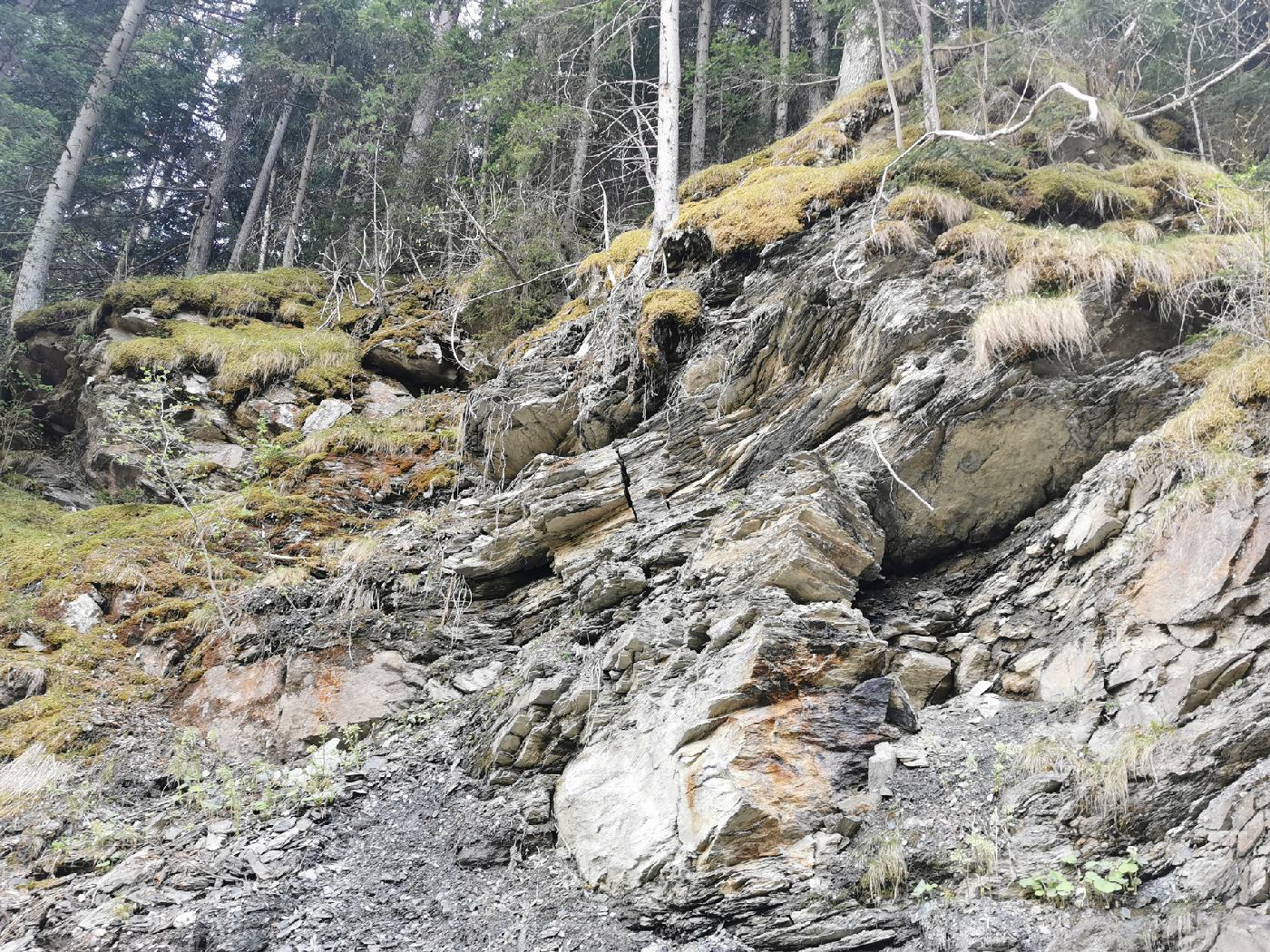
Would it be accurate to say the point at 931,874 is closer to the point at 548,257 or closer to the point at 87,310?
the point at 548,257

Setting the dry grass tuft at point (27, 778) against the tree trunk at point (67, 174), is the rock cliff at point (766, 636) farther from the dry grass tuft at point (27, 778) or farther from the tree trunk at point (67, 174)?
the tree trunk at point (67, 174)

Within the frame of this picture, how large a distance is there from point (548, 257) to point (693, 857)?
9.51 meters

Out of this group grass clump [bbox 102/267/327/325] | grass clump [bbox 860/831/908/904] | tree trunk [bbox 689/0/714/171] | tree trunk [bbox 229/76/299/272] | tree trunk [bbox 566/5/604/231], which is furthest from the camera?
tree trunk [bbox 229/76/299/272]

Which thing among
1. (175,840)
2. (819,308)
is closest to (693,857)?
(175,840)

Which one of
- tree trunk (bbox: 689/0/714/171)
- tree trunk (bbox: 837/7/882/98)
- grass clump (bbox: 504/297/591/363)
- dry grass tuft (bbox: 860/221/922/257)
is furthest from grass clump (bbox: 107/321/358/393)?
tree trunk (bbox: 837/7/882/98)

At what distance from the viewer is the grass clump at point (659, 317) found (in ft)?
25.4

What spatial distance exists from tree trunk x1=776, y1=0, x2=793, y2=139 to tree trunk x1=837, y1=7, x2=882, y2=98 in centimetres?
166

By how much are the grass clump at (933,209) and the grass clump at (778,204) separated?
0.80 m

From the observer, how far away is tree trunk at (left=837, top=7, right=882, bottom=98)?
11453mm

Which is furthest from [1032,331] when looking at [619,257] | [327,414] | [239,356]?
[239,356]

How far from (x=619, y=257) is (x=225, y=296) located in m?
7.85

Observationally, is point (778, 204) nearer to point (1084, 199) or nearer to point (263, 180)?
point (1084, 199)

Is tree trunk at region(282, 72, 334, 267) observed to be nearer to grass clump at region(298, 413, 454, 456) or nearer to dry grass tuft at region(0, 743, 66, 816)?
grass clump at region(298, 413, 454, 456)

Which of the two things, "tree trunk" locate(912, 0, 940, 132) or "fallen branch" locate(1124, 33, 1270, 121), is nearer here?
"fallen branch" locate(1124, 33, 1270, 121)
